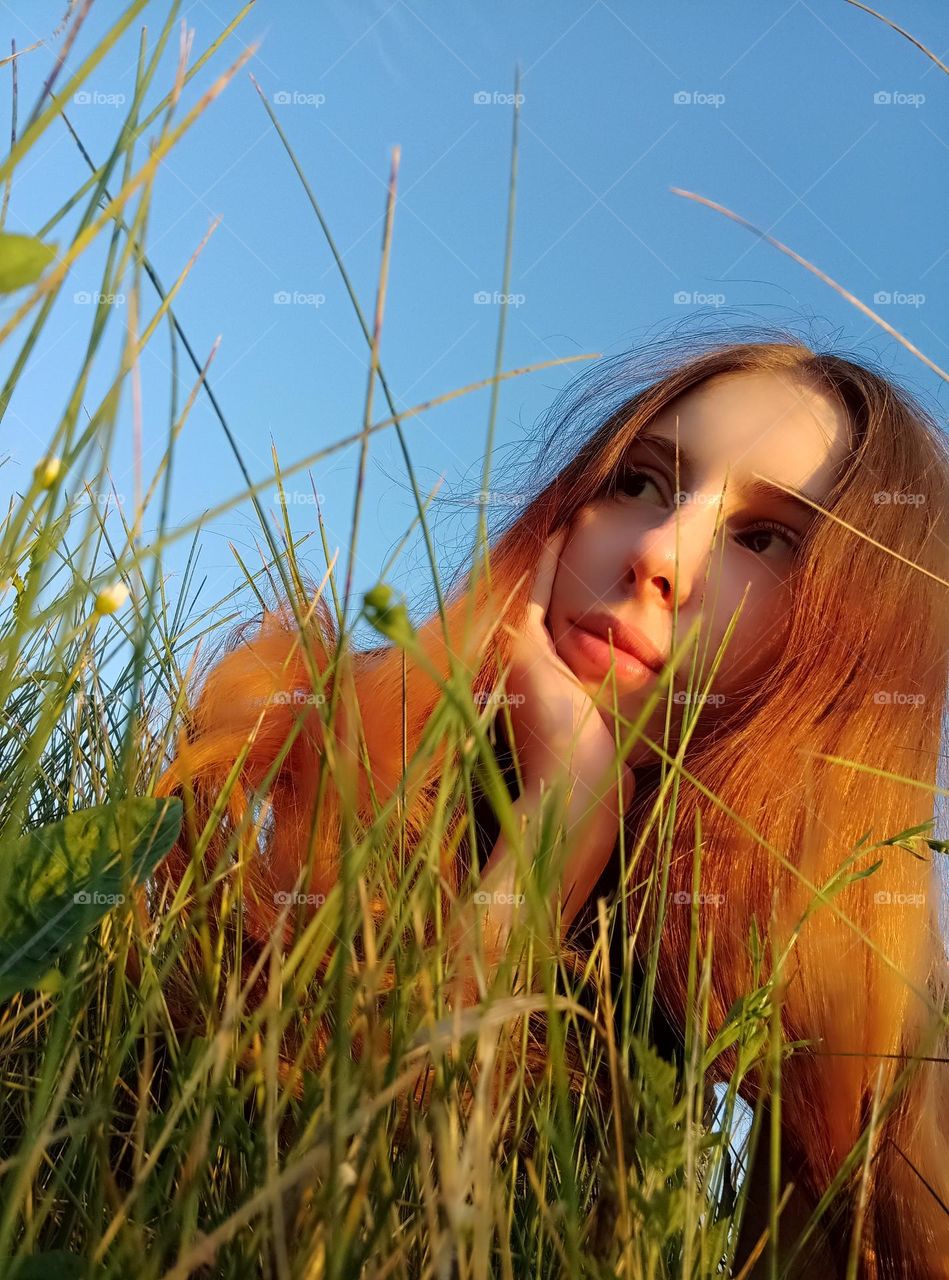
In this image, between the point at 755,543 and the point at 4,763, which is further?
the point at 755,543

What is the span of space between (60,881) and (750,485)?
124cm

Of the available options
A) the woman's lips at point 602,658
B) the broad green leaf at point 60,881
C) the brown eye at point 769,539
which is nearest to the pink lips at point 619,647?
the woman's lips at point 602,658

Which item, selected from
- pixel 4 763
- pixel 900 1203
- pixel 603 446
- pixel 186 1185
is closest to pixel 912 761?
pixel 900 1203

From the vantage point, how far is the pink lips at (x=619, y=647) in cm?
142

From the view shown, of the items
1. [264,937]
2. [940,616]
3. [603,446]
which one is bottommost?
[264,937]

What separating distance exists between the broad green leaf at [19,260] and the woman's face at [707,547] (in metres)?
1.10

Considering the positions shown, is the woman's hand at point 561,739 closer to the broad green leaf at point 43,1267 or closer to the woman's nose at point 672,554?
the woman's nose at point 672,554

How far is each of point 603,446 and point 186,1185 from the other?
5.28ft

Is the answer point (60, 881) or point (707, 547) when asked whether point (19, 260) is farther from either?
point (707, 547)

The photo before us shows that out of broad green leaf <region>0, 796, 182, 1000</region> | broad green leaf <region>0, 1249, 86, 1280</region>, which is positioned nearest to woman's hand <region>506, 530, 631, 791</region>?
broad green leaf <region>0, 796, 182, 1000</region>

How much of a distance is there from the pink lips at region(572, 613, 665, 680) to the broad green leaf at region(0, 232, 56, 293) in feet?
3.59

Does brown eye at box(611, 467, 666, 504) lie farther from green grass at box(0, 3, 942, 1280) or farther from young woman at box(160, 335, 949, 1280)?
green grass at box(0, 3, 942, 1280)

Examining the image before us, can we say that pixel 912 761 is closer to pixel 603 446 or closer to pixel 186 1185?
pixel 603 446

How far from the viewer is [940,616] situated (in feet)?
5.09
